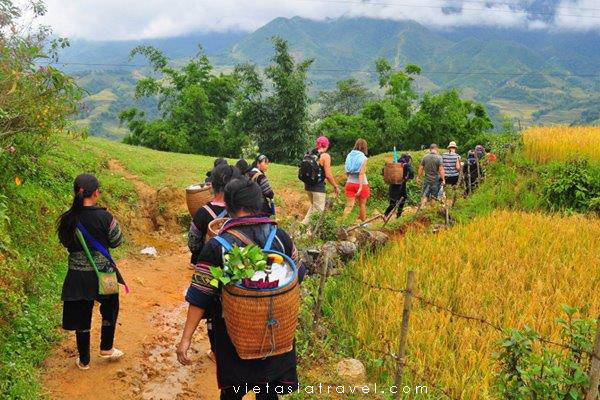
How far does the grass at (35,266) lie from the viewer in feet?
14.4

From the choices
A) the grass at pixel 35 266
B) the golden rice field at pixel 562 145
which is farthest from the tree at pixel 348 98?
the grass at pixel 35 266

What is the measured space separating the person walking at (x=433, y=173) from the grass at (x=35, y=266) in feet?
20.1

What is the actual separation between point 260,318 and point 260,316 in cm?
1

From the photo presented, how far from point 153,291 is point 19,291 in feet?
5.89

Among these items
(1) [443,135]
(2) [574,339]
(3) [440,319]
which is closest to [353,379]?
(3) [440,319]

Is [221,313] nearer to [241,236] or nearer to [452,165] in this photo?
[241,236]

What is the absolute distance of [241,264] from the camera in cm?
268

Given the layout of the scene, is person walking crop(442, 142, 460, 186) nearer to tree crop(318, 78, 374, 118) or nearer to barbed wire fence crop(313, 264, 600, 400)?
barbed wire fence crop(313, 264, 600, 400)

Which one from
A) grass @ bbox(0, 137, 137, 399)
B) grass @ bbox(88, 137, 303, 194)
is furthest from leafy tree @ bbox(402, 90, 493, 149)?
grass @ bbox(0, 137, 137, 399)

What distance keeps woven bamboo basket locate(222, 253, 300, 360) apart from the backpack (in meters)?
5.50

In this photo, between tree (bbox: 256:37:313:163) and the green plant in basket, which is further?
tree (bbox: 256:37:313:163)

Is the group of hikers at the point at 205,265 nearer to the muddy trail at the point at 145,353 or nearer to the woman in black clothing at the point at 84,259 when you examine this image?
the woman in black clothing at the point at 84,259

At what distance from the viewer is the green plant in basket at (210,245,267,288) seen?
2676mm

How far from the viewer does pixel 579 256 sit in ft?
21.1
